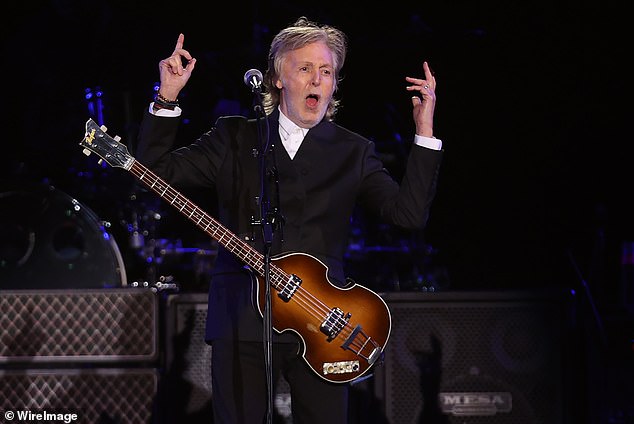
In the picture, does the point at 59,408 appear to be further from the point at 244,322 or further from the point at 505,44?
the point at 505,44

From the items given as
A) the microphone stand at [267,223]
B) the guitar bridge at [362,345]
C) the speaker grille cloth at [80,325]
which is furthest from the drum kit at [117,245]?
the microphone stand at [267,223]

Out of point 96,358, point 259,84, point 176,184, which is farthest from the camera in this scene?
point 96,358

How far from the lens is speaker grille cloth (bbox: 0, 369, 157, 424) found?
13.2ft

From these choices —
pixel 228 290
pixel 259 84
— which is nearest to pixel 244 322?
pixel 228 290

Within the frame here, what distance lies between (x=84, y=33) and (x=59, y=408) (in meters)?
3.21

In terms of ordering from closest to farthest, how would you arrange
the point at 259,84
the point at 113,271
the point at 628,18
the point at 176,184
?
the point at 259,84 < the point at 176,184 < the point at 113,271 < the point at 628,18

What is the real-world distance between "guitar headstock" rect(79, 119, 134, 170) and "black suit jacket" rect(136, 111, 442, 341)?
53mm

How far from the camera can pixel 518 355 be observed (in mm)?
4035

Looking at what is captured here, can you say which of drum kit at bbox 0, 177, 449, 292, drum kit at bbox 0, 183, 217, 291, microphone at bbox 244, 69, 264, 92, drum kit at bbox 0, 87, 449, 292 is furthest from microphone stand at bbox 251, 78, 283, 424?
drum kit at bbox 0, 183, 217, 291

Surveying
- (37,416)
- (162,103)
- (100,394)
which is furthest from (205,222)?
(37,416)

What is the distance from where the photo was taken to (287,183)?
3027 mm

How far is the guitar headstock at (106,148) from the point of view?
299 centimetres

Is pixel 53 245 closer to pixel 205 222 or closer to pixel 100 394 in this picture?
pixel 100 394

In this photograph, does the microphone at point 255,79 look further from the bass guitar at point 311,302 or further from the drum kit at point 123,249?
the drum kit at point 123,249
